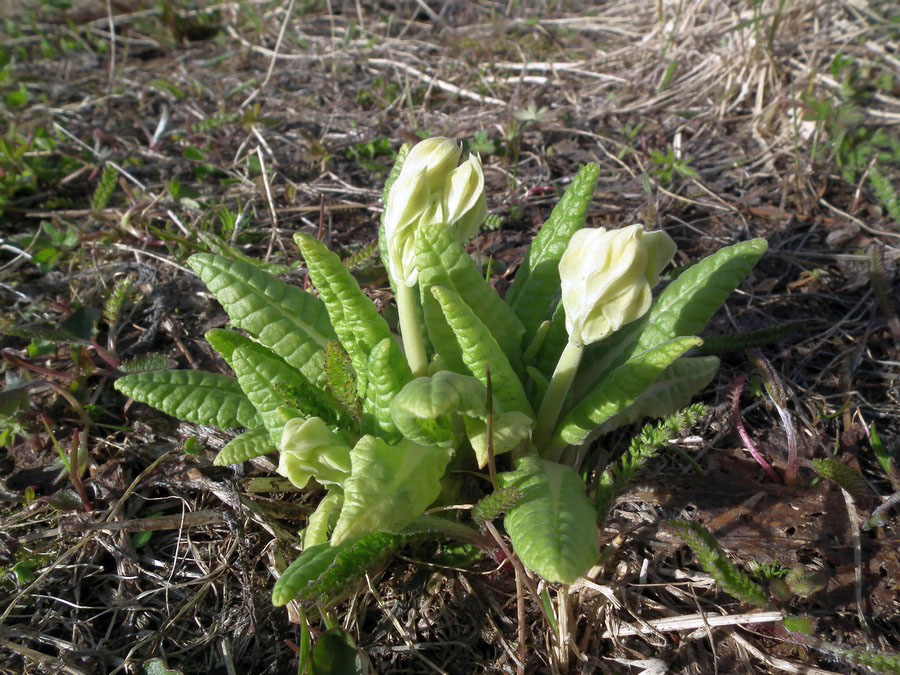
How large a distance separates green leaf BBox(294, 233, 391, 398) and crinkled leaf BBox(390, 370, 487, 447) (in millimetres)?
317

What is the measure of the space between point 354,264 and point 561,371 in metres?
1.06

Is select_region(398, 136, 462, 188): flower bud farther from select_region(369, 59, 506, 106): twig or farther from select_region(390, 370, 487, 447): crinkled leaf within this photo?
select_region(369, 59, 506, 106): twig

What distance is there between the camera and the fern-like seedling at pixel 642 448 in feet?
5.72

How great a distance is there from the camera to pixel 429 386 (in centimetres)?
164

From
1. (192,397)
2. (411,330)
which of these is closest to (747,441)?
(411,330)

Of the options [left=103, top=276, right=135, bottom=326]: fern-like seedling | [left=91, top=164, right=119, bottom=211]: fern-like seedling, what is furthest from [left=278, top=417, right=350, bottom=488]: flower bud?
[left=91, top=164, right=119, bottom=211]: fern-like seedling

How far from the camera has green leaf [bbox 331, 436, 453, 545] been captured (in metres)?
1.68

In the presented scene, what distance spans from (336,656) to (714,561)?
38.3 inches

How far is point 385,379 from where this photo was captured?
1.88 m

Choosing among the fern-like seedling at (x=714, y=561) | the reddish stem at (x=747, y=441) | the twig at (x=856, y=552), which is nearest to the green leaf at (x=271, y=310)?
the fern-like seedling at (x=714, y=561)

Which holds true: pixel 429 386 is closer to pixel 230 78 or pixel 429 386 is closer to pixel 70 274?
pixel 70 274

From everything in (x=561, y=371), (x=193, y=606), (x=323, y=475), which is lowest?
(x=193, y=606)

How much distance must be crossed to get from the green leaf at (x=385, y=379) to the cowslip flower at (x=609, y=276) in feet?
1.61

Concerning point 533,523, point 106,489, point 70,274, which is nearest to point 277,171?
point 70,274
